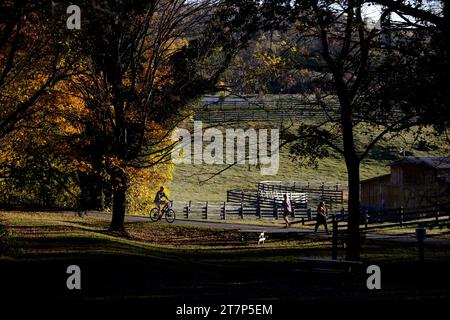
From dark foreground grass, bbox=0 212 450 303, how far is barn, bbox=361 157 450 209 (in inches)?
878

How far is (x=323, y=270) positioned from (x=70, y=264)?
7.10m

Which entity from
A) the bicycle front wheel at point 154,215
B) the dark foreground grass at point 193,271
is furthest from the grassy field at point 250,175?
the dark foreground grass at point 193,271

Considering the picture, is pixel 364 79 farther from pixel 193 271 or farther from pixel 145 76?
pixel 145 76

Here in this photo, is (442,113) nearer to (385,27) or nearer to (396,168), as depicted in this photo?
(385,27)

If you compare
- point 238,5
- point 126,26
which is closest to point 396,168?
point 126,26

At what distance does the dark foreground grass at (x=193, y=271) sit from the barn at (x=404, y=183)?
73.1ft

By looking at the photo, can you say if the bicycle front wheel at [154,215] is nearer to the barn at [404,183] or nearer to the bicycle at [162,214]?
the bicycle at [162,214]

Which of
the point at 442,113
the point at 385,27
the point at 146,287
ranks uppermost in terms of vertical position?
the point at 385,27

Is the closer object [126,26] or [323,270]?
[323,270]

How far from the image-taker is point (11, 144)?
1101 inches

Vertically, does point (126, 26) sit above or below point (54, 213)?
above

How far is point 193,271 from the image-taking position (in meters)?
20.3

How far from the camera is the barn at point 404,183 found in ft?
169

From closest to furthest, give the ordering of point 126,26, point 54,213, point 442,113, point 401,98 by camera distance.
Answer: point 442,113, point 401,98, point 126,26, point 54,213
